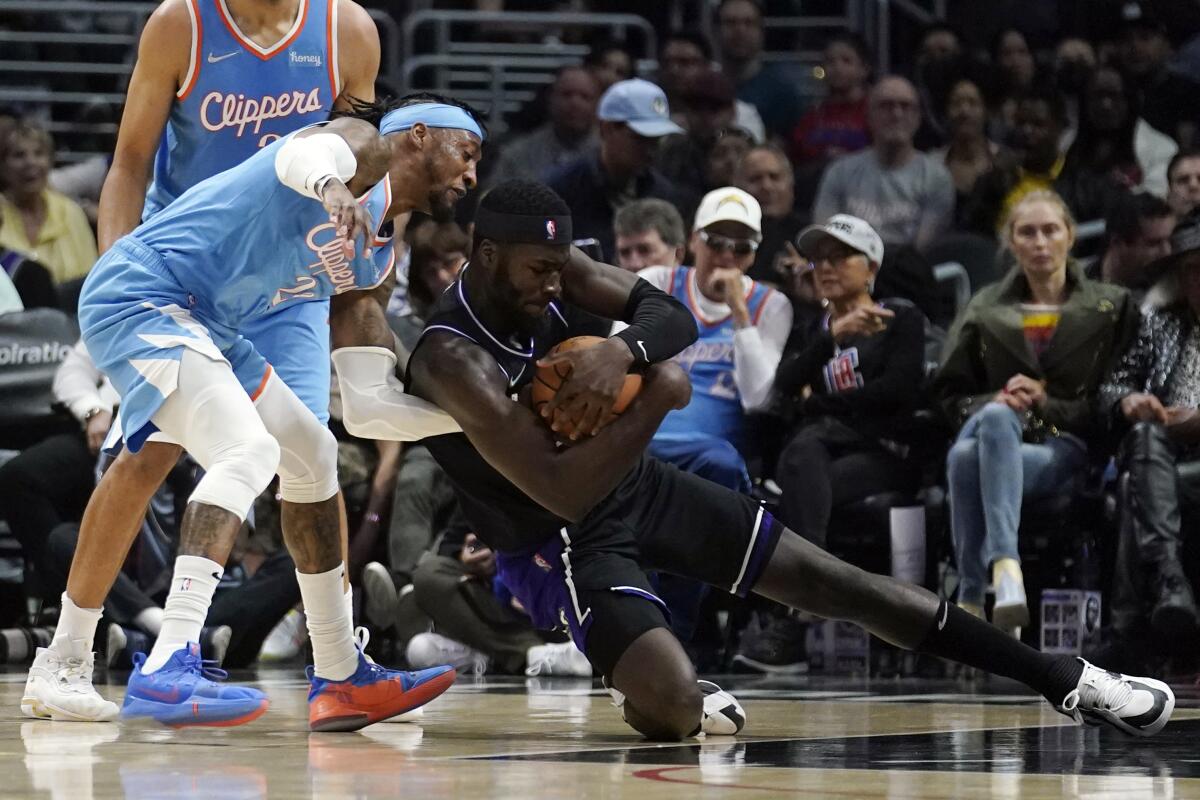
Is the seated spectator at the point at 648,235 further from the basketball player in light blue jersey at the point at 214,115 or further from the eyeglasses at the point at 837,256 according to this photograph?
the basketball player in light blue jersey at the point at 214,115

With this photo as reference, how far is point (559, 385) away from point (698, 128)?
5.66 meters

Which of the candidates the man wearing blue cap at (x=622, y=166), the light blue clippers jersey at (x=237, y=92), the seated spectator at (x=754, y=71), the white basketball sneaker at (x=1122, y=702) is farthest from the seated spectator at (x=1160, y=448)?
the seated spectator at (x=754, y=71)

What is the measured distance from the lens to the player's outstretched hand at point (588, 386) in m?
4.16

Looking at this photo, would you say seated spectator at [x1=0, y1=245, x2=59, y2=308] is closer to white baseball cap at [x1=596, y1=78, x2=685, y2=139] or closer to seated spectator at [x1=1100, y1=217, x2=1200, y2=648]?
white baseball cap at [x1=596, y1=78, x2=685, y2=139]

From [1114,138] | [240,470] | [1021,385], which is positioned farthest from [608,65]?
[240,470]

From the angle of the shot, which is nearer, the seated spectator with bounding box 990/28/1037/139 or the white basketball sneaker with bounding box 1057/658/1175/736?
the white basketball sneaker with bounding box 1057/658/1175/736

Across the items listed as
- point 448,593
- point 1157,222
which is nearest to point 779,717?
point 448,593

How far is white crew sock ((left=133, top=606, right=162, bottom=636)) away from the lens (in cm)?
697

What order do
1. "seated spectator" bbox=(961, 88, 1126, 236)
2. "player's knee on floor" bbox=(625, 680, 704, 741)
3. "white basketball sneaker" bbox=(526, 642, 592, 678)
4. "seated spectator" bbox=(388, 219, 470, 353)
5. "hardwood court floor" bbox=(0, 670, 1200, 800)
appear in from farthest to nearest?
"seated spectator" bbox=(961, 88, 1126, 236) < "seated spectator" bbox=(388, 219, 470, 353) < "white basketball sneaker" bbox=(526, 642, 592, 678) < "player's knee on floor" bbox=(625, 680, 704, 741) < "hardwood court floor" bbox=(0, 670, 1200, 800)

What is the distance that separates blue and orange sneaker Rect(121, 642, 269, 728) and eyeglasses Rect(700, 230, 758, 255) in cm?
352

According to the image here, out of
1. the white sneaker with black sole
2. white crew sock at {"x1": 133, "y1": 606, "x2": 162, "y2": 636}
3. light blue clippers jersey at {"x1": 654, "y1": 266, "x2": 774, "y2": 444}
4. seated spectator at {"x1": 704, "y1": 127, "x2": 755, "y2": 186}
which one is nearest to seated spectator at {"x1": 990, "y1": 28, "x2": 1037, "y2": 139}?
seated spectator at {"x1": 704, "y1": 127, "x2": 755, "y2": 186}

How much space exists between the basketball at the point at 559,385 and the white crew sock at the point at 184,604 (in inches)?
31.3

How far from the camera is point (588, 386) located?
13.6 ft

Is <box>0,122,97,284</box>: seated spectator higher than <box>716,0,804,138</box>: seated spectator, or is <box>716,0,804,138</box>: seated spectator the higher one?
<box>716,0,804,138</box>: seated spectator
